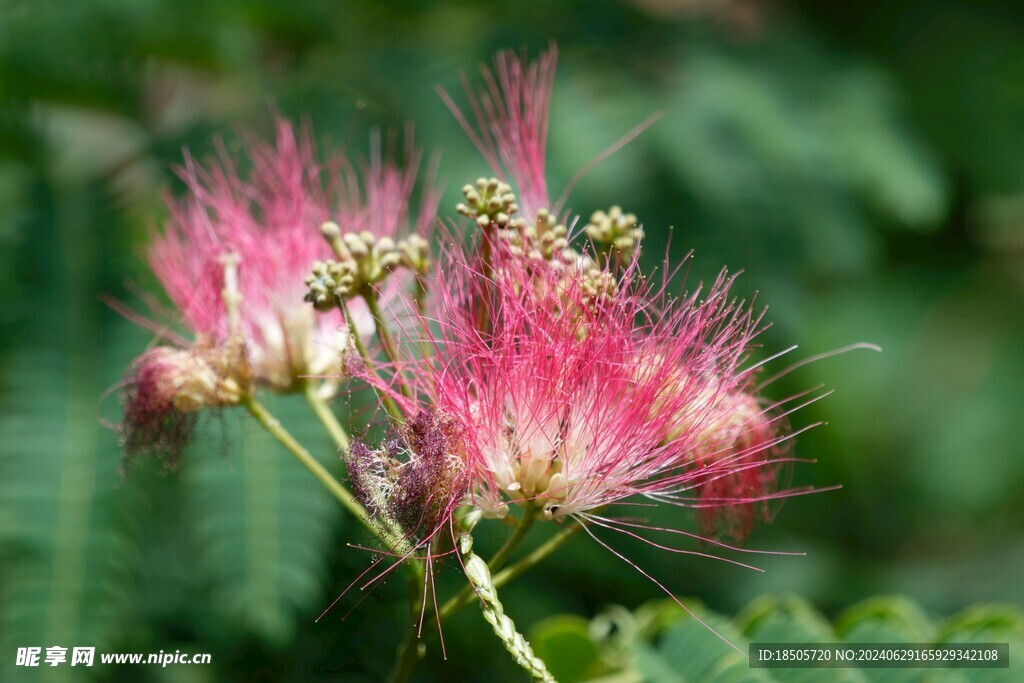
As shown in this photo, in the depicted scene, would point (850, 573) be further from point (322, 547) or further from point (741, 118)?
point (322, 547)

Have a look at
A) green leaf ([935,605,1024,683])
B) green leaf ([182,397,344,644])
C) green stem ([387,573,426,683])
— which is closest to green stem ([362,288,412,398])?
green stem ([387,573,426,683])

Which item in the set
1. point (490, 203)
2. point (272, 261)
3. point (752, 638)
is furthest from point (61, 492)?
point (752, 638)

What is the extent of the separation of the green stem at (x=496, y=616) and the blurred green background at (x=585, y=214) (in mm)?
392

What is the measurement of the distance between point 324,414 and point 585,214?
1.37 m

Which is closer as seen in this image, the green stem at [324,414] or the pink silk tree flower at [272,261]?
the green stem at [324,414]

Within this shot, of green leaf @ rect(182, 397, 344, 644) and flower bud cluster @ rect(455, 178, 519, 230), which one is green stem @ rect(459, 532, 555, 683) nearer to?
flower bud cluster @ rect(455, 178, 519, 230)

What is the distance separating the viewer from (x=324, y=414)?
1.85 metres

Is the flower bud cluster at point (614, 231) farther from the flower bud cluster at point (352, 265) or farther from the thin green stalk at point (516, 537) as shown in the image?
the thin green stalk at point (516, 537)

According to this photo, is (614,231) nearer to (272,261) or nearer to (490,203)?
(490,203)

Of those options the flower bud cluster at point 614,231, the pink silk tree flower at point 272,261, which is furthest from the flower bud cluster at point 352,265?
the flower bud cluster at point 614,231

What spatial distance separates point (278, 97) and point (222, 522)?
4.68 feet

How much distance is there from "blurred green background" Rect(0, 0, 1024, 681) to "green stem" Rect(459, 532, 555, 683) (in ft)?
1.29

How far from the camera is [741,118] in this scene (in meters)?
3.31

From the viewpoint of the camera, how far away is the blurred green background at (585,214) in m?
2.56
